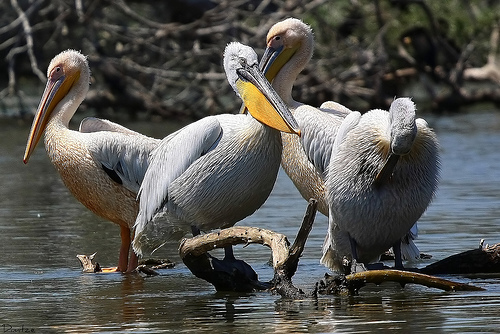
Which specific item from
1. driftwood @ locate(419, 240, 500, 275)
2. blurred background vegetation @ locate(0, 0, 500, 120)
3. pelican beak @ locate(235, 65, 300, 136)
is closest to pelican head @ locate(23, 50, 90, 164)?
pelican beak @ locate(235, 65, 300, 136)

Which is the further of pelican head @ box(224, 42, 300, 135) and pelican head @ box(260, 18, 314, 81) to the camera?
pelican head @ box(260, 18, 314, 81)

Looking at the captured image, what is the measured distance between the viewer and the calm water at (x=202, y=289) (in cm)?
459

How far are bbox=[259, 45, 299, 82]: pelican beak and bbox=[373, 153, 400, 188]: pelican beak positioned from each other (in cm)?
205

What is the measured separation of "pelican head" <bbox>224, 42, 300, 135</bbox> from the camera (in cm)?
536

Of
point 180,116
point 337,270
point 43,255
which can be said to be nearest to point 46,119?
point 43,255

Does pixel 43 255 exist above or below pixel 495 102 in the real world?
below

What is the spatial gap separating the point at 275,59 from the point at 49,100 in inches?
62.8

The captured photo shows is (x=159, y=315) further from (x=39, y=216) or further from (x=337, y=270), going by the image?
(x=39, y=216)

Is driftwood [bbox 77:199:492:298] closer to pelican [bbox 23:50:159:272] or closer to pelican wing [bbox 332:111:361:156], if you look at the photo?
pelican wing [bbox 332:111:361:156]

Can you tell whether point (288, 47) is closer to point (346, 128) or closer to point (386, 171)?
point (346, 128)

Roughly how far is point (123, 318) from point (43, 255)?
7.01ft

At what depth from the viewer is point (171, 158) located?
19.3ft

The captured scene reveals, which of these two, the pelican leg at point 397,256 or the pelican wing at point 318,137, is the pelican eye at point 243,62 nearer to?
Result: the pelican wing at point 318,137

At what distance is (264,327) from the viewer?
4480mm
